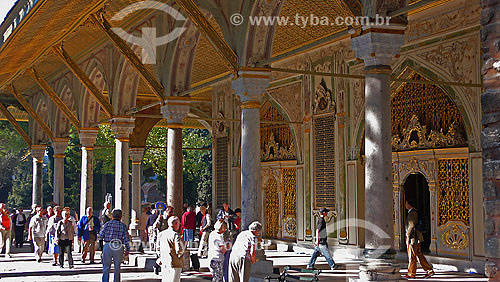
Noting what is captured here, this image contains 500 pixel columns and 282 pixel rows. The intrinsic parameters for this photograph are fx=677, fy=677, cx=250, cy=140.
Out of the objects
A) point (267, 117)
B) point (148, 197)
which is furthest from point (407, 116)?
point (148, 197)

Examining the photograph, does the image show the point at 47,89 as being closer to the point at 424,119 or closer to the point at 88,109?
the point at 88,109

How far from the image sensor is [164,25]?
14.1 m

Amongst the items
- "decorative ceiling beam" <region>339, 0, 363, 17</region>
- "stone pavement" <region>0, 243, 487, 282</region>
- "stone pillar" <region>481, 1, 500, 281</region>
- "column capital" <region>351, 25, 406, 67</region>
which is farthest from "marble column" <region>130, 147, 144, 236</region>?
"stone pillar" <region>481, 1, 500, 281</region>

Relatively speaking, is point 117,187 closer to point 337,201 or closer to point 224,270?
point 337,201

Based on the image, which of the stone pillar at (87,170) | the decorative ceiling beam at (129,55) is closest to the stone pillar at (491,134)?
the decorative ceiling beam at (129,55)

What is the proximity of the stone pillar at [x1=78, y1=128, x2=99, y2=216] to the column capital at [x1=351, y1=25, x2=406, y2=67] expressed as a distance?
12924mm

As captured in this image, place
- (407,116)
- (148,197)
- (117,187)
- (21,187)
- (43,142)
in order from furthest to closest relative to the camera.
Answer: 1. (148,197)
2. (21,187)
3. (43,142)
4. (117,187)
5. (407,116)

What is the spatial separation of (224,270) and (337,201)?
288 inches

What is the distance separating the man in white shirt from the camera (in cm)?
735

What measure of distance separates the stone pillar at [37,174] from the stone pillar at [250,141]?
15.7 m

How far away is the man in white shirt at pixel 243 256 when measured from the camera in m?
7.35

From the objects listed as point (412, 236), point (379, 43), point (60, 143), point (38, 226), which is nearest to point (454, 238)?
point (412, 236)

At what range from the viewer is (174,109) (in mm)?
14047

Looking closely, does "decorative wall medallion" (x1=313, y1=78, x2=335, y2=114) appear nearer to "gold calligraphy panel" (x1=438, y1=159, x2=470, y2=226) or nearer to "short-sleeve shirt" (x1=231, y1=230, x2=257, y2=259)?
"gold calligraphy panel" (x1=438, y1=159, x2=470, y2=226)
